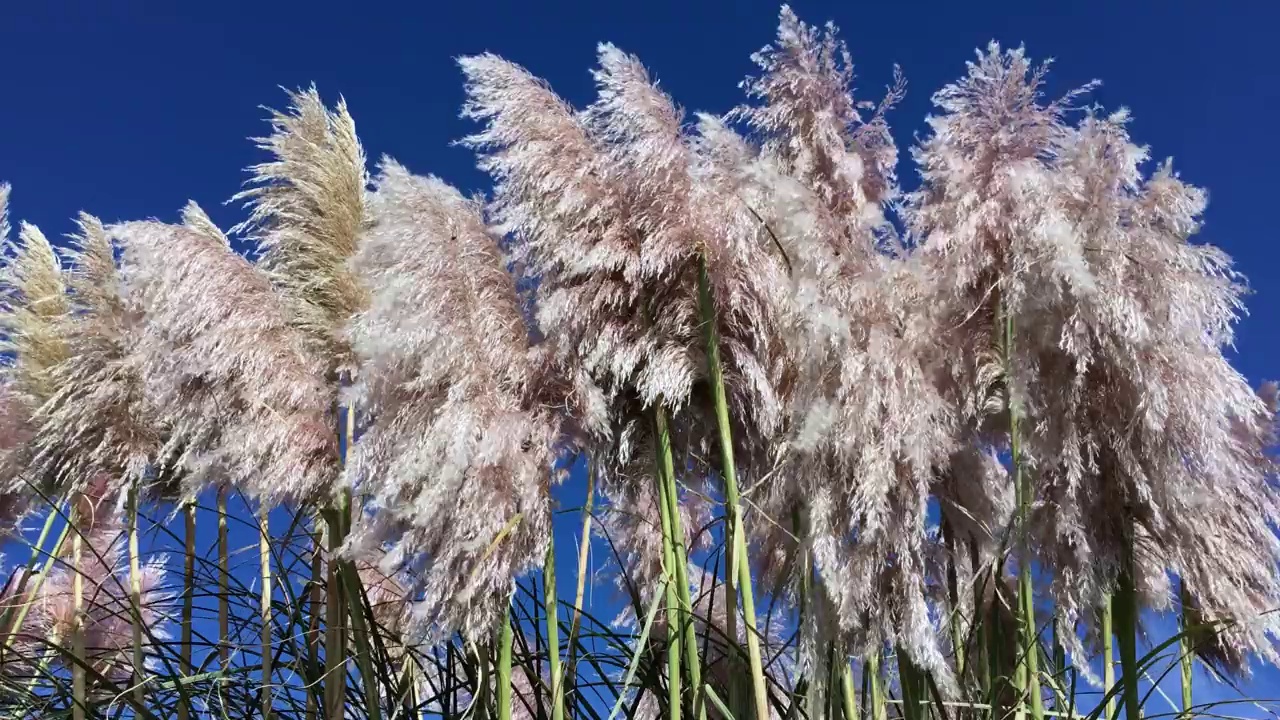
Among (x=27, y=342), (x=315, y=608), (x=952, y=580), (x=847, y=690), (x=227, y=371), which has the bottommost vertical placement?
(x=847, y=690)

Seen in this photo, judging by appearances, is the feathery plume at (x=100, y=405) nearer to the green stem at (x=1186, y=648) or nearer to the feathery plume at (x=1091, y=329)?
the feathery plume at (x=1091, y=329)

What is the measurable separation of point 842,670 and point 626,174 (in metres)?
1.50

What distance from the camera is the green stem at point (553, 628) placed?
284 centimetres

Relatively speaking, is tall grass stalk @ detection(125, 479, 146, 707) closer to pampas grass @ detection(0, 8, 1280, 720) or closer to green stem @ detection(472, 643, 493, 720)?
pampas grass @ detection(0, 8, 1280, 720)

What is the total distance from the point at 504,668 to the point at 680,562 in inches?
22.4

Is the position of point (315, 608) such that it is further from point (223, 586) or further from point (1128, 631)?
point (1128, 631)

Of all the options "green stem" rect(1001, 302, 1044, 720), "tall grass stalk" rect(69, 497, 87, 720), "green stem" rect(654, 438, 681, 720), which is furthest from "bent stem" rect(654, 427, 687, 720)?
"tall grass stalk" rect(69, 497, 87, 720)

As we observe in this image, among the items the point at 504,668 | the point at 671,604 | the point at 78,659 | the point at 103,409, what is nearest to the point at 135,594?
the point at 78,659

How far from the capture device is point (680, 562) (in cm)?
302

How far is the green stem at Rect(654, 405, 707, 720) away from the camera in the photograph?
2803mm

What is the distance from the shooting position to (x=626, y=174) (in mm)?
3180

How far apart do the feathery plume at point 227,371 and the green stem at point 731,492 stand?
1344mm

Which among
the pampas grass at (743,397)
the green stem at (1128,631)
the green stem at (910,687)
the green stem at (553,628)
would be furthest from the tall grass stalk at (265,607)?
the green stem at (1128,631)

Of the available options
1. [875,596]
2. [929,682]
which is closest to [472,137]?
[875,596]
